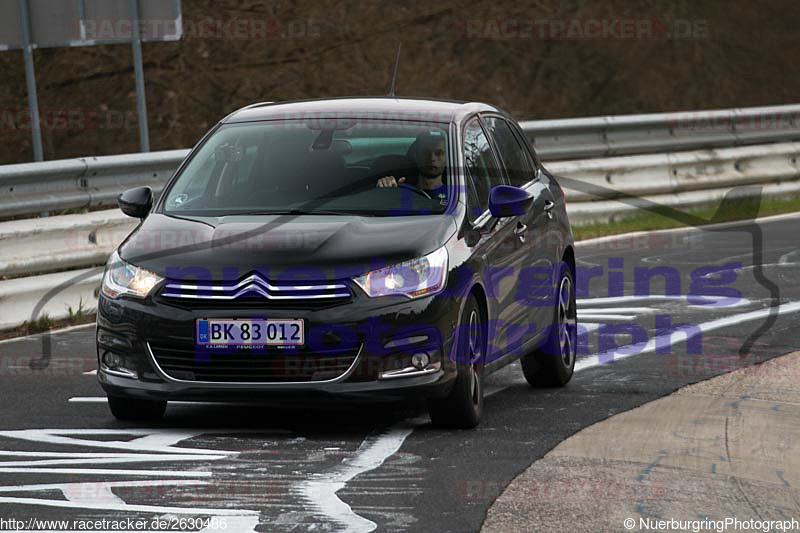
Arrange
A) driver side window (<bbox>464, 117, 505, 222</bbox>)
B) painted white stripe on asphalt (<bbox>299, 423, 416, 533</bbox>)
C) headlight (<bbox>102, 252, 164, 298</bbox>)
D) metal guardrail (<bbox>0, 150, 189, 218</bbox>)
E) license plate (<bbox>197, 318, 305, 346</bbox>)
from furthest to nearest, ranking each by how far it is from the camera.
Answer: metal guardrail (<bbox>0, 150, 189, 218</bbox>) < driver side window (<bbox>464, 117, 505, 222</bbox>) < headlight (<bbox>102, 252, 164, 298</bbox>) < license plate (<bbox>197, 318, 305, 346</bbox>) < painted white stripe on asphalt (<bbox>299, 423, 416, 533</bbox>)

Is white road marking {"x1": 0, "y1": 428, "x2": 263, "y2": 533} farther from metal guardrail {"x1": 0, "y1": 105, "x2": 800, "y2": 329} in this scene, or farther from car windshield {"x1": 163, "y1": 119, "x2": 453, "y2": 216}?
metal guardrail {"x1": 0, "y1": 105, "x2": 800, "y2": 329}

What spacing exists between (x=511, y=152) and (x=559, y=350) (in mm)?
1178

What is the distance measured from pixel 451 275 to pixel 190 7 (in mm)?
19173

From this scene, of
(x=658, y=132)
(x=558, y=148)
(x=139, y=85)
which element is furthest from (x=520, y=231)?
(x=658, y=132)

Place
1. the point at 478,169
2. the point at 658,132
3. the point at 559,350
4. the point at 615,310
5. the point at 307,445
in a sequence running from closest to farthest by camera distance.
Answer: the point at 307,445, the point at 478,169, the point at 559,350, the point at 615,310, the point at 658,132

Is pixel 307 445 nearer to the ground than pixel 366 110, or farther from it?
nearer to the ground

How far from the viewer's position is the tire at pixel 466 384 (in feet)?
25.5

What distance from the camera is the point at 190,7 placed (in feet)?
85.6

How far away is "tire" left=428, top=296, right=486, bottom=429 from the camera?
25.5 feet

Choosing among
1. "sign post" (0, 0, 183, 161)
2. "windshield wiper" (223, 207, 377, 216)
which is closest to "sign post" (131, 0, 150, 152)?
"sign post" (0, 0, 183, 161)

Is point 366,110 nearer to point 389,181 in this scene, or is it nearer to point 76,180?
point 389,181

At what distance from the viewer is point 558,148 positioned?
18.4m

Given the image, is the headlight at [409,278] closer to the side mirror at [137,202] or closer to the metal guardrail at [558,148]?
the side mirror at [137,202]

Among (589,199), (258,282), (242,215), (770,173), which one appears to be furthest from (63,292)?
(770,173)
